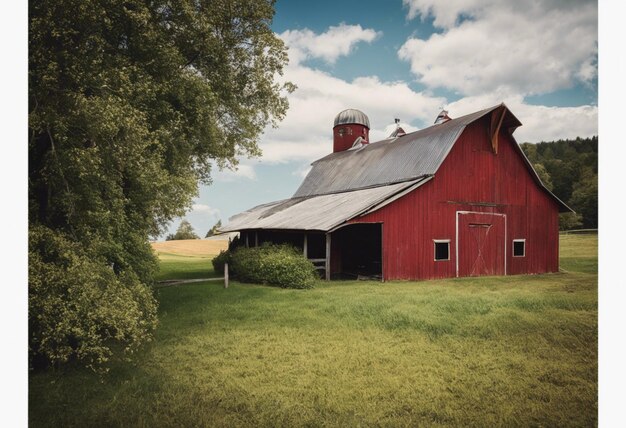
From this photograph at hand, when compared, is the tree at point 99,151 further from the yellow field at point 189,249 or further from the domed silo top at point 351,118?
the yellow field at point 189,249

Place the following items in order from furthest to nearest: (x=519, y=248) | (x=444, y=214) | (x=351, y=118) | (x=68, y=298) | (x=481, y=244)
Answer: (x=351, y=118) → (x=519, y=248) → (x=481, y=244) → (x=444, y=214) → (x=68, y=298)

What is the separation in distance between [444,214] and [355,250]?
4.53 m

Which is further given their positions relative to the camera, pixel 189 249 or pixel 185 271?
pixel 189 249

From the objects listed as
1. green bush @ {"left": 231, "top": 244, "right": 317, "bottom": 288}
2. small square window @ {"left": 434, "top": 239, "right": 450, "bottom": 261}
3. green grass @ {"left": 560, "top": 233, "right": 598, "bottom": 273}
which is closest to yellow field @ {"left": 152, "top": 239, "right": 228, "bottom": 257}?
green bush @ {"left": 231, "top": 244, "right": 317, "bottom": 288}

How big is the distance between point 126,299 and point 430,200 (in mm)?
13065

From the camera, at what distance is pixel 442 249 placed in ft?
53.7

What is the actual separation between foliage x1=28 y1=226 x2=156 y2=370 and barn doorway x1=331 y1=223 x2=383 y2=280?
12.2 metres

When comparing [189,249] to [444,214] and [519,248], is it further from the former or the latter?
[519,248]

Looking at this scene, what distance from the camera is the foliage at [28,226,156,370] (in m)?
4.92

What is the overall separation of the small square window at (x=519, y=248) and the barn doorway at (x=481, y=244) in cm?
85

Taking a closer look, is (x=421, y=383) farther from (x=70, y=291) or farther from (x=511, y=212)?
(x=511, y=212)

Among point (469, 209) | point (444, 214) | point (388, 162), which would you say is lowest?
point (444, 214)

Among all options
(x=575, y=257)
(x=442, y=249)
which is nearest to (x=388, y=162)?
(x=442, y=249)
